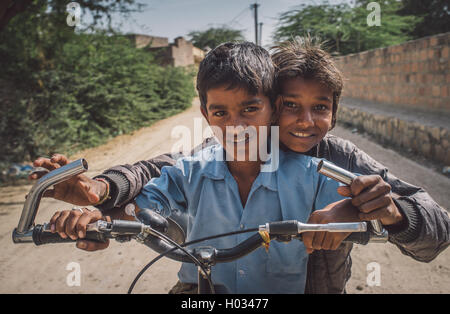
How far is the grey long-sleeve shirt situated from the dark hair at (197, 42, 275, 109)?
0.51 metres

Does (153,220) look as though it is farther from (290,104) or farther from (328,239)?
(290,104)

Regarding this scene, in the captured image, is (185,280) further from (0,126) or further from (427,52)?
(0,126)

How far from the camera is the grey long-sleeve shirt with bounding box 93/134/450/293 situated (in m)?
1.26

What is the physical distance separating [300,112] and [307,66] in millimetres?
226

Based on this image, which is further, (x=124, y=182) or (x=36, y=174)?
Answer: (x=124, y=182)

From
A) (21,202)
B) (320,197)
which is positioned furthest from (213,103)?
(21,202)

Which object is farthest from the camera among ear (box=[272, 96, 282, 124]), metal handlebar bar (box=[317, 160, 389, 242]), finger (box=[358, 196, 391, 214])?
ear (box=[272, 96, 282, 124])

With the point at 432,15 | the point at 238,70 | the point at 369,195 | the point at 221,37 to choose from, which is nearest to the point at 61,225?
the point at 238,70

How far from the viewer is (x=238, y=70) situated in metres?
1.45

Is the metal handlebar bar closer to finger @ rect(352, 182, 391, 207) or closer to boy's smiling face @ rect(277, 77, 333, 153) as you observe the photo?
finger @ rect(352, 182, 391, 207)

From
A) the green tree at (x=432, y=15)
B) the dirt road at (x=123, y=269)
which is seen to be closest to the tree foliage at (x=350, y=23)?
the green tree at (x=432, y=15)

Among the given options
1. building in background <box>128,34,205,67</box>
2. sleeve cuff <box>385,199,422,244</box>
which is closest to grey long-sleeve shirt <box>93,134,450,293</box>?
sleeve cuff <box>385,199,422,244</box>

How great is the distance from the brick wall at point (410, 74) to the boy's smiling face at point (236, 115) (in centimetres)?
572

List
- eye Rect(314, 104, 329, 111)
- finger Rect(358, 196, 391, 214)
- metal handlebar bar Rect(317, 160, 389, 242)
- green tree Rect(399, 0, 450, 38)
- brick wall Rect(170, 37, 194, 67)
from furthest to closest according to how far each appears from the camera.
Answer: brick wall Rect(170, 37, 194, 67) < green tree Rect(399, 0, 450, 38) < eye Rect(314, 104, 329, 111) < finger Rect(358, 196, 391, 214) < metal handlebar bar Rect(317, 160, 389, 242)
